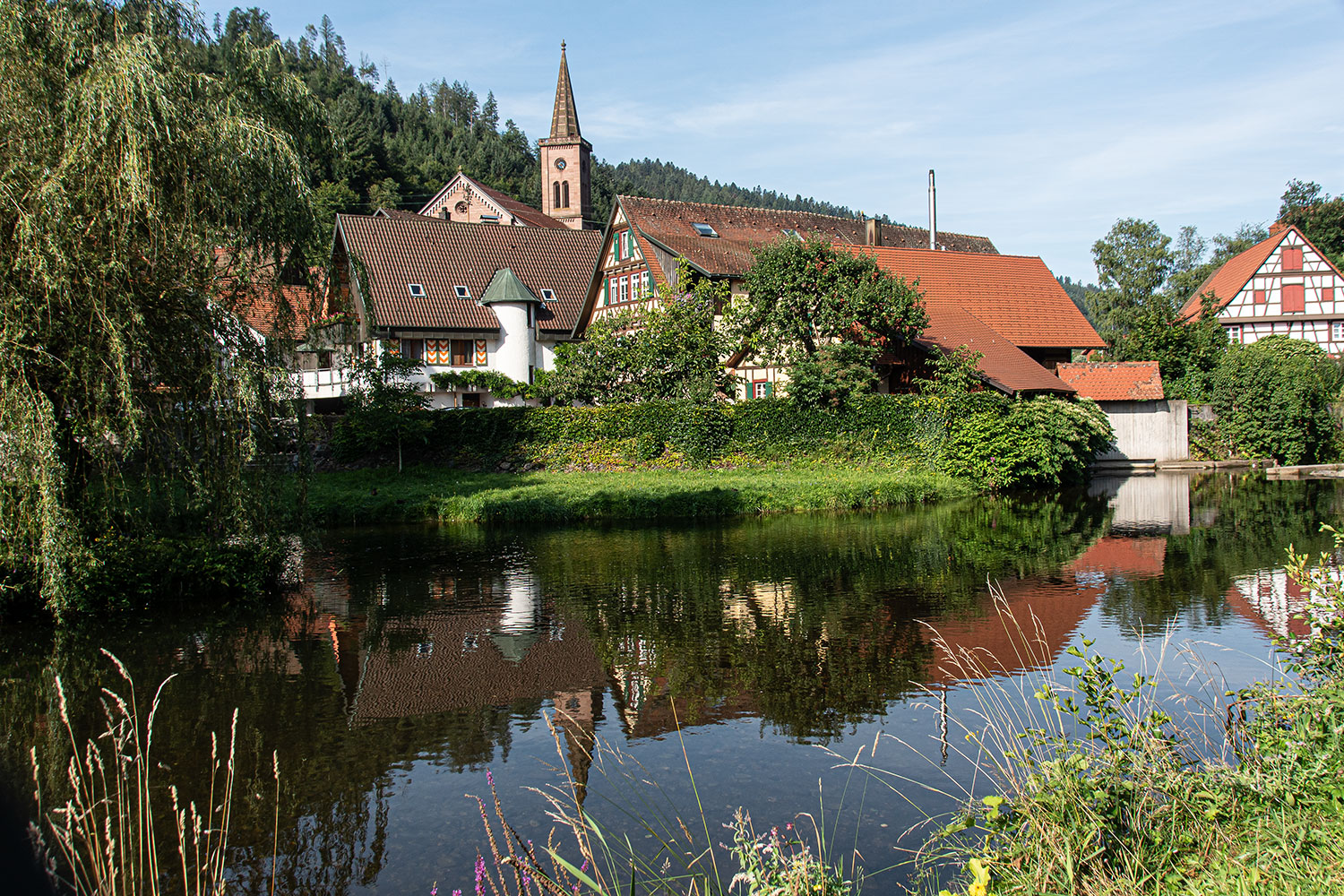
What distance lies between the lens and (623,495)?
947 inches

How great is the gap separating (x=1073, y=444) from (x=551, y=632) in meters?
24.0

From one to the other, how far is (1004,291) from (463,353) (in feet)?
76.3

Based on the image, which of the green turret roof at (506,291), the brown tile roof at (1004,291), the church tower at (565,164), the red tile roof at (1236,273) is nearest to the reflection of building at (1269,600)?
the brown tile roof at (1004,291)

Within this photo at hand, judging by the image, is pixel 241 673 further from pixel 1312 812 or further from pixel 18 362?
pixel 1312 812

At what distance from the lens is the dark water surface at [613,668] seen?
6777 mm

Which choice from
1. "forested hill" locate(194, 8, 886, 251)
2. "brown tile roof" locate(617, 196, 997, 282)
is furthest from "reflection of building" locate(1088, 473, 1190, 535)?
"forested hill" locate(194, 8, 886, 251)

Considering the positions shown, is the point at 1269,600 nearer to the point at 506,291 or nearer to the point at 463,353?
the point at 463,353

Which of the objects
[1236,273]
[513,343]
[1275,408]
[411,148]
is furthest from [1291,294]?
[411,148]

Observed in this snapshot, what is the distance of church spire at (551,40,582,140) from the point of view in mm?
73250

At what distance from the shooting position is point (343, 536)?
2139 cm

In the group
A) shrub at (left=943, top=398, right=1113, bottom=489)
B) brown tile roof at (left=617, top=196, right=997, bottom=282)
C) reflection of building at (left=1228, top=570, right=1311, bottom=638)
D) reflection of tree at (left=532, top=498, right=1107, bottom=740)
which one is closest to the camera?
reflection of tree at (left=532, top=498, right=1107, bottom=740)

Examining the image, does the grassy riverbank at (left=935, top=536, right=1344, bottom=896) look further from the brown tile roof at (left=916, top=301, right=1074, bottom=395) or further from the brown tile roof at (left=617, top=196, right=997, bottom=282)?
the brown tile roof at (left=617, top=196, right=997, bottom=282)

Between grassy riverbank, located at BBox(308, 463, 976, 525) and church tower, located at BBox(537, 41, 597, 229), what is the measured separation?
167ft

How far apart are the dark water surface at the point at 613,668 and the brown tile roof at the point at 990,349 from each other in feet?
44.4
